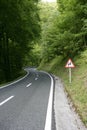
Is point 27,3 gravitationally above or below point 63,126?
above

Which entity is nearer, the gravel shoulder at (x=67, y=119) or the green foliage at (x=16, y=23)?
the gravel shoulder at (x=67, y=119)

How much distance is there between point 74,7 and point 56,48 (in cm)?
988

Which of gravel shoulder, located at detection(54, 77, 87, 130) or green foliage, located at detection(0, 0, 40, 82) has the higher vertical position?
green foliage, located at detection(0, 0, 40, 82)

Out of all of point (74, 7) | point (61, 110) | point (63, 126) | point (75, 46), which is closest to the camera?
point (63, 126)

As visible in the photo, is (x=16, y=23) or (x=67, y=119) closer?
(x=67, y=119)

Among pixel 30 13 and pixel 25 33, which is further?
pixel 25 33

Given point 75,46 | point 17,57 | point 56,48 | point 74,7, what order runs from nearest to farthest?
point 74,7, point 75,46, point 56,48, point 17,57

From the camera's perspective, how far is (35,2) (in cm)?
2755

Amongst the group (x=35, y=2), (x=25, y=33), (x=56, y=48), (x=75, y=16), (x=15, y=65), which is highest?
(x=35, y=2)

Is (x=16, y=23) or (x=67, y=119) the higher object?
(x=16, y=23)

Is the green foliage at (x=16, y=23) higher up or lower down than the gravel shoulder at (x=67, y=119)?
higher up

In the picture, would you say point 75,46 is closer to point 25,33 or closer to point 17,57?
point 25,33

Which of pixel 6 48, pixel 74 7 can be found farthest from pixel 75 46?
pixel 6 48

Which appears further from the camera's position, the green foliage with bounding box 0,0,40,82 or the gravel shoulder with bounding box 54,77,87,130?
the green foliage with bounding box 0,0,40,82
